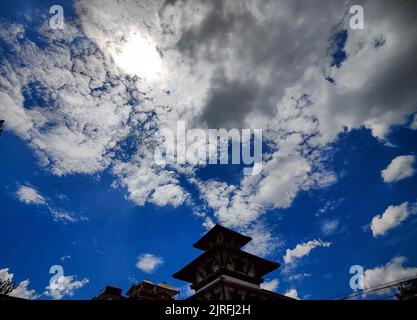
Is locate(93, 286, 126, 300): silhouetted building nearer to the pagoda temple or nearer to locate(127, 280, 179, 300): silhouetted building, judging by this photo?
locate(127, 280, 179, 300): silhouetted building

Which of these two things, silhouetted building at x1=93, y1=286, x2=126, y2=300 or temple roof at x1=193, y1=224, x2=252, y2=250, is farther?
silhouetted building at x1=93, y1=286, x2=126, y2=300

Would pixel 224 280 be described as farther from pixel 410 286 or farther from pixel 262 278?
pixel 410 286

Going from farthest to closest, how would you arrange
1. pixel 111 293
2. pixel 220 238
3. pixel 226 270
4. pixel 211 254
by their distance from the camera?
1. pixel 111 293
2. pixel 220 238
3. pixel 211 254
4. pixel 226 270

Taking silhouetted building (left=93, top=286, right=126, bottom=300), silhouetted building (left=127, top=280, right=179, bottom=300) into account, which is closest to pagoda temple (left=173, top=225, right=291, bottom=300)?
silhouetted building (left=127, top=280, right=179, bottom=300)

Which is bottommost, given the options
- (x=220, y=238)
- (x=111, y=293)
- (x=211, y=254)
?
(x=111, y=293)

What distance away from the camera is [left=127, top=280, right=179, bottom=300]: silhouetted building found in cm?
3509

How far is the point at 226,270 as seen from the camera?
67.3 feet

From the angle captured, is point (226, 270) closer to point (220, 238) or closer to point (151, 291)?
point (220, 238)

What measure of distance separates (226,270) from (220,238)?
382 cm

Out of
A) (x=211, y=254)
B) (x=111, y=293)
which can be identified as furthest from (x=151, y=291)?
(x=211, y=254)

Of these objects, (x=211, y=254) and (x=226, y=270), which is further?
(x=211, y=254)

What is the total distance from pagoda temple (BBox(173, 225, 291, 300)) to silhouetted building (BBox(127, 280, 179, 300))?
45.3 ft
